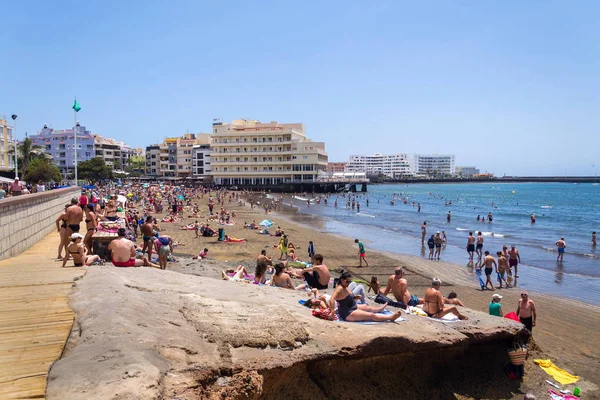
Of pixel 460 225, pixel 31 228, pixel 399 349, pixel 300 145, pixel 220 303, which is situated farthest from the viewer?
pixel 300 145

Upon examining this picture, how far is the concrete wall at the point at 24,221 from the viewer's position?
31.5ft

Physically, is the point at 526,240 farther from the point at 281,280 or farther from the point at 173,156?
the point at 173,156

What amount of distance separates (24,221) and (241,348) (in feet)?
28.5

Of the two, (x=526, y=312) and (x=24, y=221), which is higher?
(x=24, y=221)

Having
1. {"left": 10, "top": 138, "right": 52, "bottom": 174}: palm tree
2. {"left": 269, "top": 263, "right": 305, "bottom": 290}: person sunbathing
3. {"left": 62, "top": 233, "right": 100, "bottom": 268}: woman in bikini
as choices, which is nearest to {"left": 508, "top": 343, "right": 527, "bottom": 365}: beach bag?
{"left": 269, "top": 263, "right": 305, "bottom": 290}: person sunbathing

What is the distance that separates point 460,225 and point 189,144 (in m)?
70.6

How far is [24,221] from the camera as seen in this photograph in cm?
1120

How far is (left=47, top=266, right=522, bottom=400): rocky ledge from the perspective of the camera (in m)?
4.09

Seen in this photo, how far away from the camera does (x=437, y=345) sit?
6445 millimetres

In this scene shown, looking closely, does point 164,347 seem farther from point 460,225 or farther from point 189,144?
point 189,144

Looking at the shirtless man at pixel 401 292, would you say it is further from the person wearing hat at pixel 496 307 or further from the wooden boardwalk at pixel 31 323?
the wooden boardwalk at pixel 31 323

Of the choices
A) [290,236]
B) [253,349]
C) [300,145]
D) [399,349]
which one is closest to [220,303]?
[253,349]

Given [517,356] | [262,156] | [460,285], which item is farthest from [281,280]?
[262,156]

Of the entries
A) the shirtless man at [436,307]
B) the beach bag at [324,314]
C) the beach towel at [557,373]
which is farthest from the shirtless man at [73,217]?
the beach towel at [557,373]
